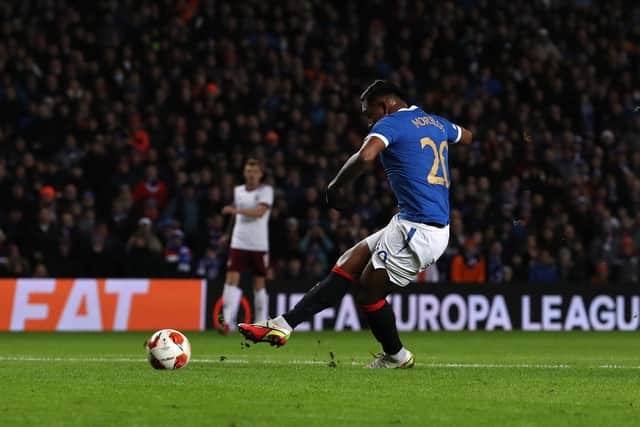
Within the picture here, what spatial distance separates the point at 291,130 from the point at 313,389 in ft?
46.6

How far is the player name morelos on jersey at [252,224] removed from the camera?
52.7ft

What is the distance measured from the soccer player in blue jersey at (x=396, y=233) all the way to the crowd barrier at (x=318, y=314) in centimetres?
736

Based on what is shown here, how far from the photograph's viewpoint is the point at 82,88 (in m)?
21.3

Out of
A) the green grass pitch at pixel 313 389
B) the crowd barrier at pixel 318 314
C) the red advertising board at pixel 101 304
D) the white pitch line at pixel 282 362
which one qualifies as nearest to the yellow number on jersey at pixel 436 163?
the green grass pitch at pixel 313 389

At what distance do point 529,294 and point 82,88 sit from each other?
26.6ft

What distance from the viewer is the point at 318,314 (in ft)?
61.2

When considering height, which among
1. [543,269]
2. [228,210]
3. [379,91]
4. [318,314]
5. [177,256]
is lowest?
[318,314]

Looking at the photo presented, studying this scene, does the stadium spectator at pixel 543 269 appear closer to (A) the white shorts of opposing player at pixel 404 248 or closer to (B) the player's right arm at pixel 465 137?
(B) the player's right arm at pixel 465 137

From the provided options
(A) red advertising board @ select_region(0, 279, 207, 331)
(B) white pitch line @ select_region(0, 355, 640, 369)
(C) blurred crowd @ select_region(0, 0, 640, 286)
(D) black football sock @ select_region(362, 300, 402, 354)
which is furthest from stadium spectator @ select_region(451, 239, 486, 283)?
(D) black football sock @ select_region(362, 300, 402, 354)

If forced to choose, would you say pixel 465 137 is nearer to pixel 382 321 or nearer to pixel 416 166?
pixel 416 166

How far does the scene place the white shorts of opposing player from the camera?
9.30 meters

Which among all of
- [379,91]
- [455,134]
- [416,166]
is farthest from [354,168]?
[455,134]

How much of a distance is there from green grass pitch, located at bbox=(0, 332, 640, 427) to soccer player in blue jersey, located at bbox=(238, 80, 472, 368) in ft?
1.29

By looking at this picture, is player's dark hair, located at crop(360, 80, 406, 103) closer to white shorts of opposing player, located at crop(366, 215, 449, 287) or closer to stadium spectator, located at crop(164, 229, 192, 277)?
white shorts of opposing player, located at crop(366, 215, 449, 287)
